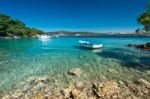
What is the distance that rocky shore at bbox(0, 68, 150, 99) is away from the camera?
13.7m

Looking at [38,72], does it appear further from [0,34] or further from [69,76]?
[0,34]

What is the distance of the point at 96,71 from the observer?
70.6ft

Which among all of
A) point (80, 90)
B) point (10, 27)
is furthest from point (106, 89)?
point (10, 27)

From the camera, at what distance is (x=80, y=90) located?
15016 millimetres

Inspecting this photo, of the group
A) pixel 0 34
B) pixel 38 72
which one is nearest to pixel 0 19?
pixel 0 34

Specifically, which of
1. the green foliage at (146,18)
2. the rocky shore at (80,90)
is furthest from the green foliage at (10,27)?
the rocky shore at (80,90)

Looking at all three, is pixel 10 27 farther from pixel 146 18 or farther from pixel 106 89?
pixel 106 89

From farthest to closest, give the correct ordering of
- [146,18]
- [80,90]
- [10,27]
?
1. [10,27]
2. [146,18]
3. [80,90]

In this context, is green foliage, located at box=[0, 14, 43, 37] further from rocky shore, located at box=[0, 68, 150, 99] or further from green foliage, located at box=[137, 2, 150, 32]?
rocky shore, located at box=[0, 68, 150, 99]

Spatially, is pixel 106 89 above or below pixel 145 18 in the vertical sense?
below

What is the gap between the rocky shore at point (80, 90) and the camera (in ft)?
44.9

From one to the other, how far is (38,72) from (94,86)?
8363 mm

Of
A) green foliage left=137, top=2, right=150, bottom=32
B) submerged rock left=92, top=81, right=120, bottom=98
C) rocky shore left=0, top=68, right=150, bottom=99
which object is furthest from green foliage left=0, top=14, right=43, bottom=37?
submerged rock left=92, top=81, right=120, bottom=98

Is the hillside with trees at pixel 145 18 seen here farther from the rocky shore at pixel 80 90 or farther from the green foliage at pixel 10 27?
the green foliage at pixel 10 27
